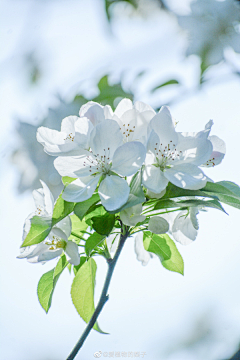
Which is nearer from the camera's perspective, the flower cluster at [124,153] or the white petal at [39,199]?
the flower cluster at [124,153]

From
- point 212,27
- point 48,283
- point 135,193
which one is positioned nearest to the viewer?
point 135,193

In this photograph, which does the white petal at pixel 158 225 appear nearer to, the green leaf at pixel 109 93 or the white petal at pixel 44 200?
the white petal at pixel 44 200

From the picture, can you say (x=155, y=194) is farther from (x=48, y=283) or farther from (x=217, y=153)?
(x=48, y=283)

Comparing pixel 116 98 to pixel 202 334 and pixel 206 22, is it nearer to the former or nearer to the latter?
pixel 206 22

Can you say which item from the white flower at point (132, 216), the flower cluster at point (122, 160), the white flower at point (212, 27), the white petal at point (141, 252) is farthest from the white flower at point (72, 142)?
the white flower at point (212, 27)

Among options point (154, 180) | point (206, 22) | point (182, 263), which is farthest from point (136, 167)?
point (206, 22)

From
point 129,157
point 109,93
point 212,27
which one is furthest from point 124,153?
point 212,27

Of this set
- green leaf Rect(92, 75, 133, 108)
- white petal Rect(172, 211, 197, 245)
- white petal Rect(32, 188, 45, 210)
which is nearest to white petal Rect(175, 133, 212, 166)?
white petal Rect(172, 211, 197, 245)
